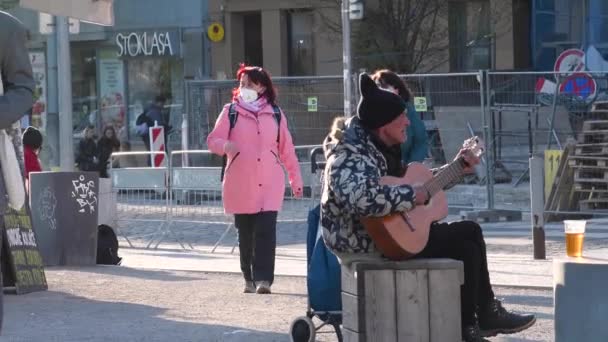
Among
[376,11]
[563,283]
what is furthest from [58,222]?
[376,11]

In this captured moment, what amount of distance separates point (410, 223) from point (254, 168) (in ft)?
12.6

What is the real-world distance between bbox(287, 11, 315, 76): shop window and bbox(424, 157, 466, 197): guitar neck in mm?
26111

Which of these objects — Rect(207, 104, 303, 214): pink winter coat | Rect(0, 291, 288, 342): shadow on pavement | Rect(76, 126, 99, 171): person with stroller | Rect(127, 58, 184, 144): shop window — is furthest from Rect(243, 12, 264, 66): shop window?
Rect(0, 291, 288, 342): shadow on pavement

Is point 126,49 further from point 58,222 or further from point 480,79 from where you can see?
point 58,222

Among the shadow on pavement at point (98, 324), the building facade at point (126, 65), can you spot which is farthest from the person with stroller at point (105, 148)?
the shadow on pavement at point (98, 324)

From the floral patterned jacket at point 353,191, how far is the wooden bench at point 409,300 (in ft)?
0.64

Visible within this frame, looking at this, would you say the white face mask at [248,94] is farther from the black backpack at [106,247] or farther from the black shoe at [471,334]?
the black shoe at [471,334]

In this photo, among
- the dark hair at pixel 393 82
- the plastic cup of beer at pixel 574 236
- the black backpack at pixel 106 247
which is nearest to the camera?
the plastic cup of beer at pixel 574 236

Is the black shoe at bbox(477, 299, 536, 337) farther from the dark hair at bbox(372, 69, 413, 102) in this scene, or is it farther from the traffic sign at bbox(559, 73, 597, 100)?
the traffic sign at bbox(559, 73, 597, 100)

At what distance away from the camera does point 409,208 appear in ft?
22.8

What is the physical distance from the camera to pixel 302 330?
8125 millimetres

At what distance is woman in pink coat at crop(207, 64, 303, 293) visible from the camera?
35.0ft

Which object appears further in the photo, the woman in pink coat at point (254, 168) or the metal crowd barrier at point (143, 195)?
the metal crowd barrier at point (143, 195)

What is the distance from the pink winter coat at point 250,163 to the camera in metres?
10.7
